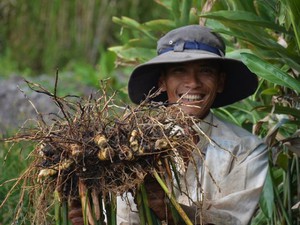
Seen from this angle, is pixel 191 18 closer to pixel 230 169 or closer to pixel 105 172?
pixel 230 169

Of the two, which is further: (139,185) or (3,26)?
(3,26)

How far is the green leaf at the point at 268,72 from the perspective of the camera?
511cm

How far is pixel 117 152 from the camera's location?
413 centimetres

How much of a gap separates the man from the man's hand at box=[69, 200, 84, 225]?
0.36m

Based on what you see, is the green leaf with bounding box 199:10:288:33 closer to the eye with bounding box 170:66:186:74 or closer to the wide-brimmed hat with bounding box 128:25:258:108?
the wide-brimmed hat with bounding box 128:25:258:108

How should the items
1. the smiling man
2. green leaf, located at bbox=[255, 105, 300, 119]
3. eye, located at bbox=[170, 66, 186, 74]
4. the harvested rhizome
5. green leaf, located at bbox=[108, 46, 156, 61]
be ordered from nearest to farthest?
the harvested rhizome, the smiling man, eye, located at bbox=[170, 66, 186, 74], green leaf, located at bbox=[255, 105, 300, 119], green leaf, located at bbox=[108, 46, 156, 61]

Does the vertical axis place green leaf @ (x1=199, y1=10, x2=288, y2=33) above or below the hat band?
above

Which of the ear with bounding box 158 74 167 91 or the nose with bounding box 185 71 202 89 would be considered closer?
the nose with bounding box 185 71 202 89

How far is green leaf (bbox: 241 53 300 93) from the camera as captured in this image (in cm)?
511

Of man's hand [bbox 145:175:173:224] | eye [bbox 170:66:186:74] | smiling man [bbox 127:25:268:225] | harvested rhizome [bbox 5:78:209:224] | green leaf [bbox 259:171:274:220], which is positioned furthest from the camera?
green leaf [bbox 259:171:274:220]

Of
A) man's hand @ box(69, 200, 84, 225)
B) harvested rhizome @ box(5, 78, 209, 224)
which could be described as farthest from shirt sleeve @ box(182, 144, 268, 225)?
man's hand @ box(69, 200, 84, 225)

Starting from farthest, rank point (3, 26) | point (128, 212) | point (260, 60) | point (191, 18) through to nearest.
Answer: point (3, 26) < point (191, 18) < point (260, 60) < point (128, 212)

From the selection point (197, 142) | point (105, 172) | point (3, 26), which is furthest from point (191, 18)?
point (3, 26)

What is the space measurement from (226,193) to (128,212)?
0.47 meters
